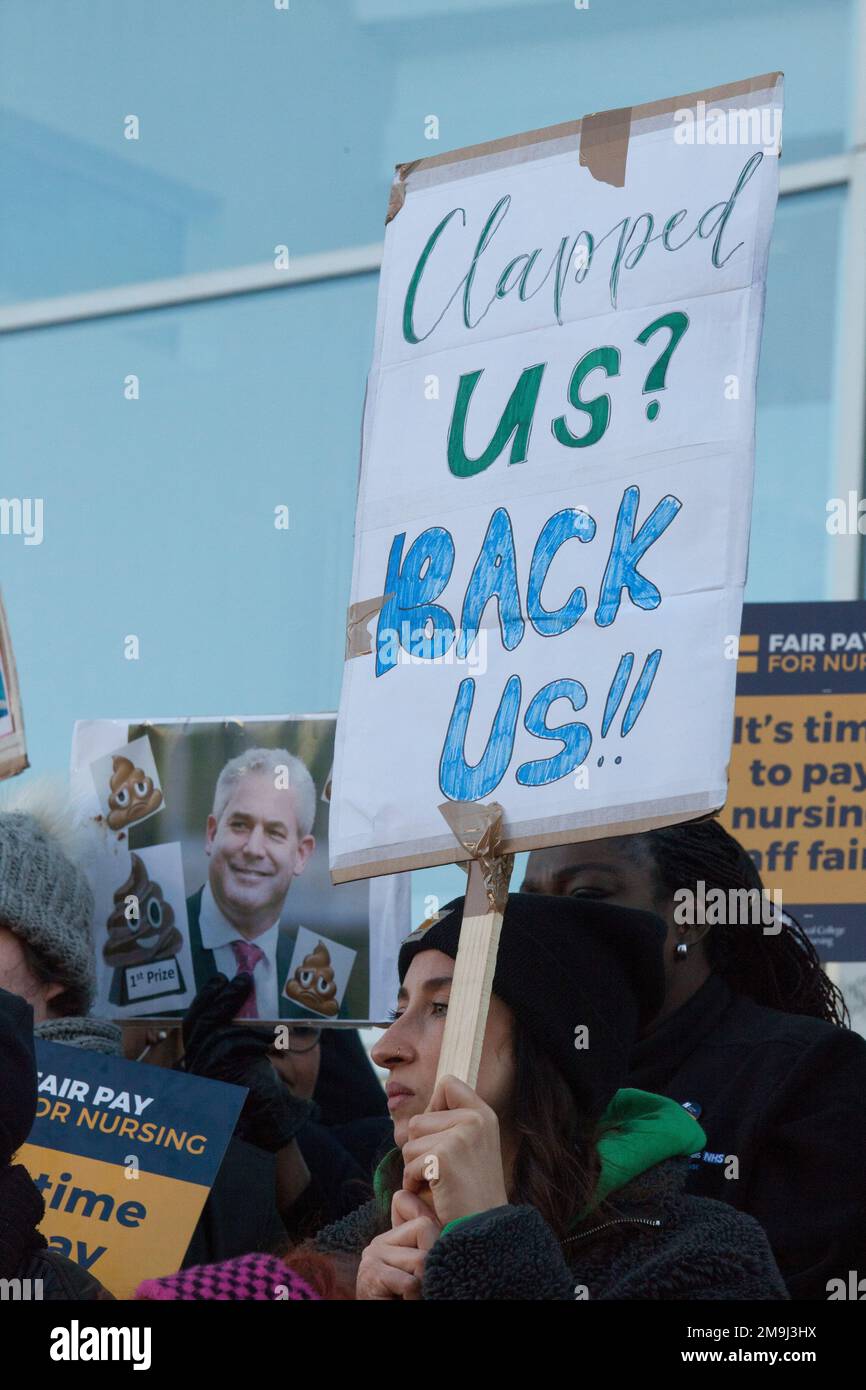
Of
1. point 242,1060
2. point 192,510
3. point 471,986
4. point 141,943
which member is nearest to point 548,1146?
point 471,986

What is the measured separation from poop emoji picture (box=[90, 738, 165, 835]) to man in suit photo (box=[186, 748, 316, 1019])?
0.11 metres

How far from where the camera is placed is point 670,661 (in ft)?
6.14

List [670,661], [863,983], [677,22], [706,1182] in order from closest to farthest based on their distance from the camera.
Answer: [670,661]
[706,1182]
[863,983]
[677,22]

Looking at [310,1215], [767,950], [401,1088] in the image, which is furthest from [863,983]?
[401,1088]

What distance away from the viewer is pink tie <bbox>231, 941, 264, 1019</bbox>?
9.52ft

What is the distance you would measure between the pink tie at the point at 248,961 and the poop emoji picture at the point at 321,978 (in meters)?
0.06

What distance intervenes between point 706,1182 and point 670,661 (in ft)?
2.68

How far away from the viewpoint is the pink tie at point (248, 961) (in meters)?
2.90

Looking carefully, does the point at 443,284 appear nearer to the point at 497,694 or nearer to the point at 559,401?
the point at 559,401

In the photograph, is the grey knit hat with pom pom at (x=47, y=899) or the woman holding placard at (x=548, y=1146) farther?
the grey knit hat with pom pom at (x=47, y=899)

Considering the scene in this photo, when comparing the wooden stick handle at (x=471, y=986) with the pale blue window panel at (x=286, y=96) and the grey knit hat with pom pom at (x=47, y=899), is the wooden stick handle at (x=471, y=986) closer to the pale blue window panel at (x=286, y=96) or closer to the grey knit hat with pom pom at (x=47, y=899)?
the grey knit hat with pom pom at (x=47, y=899)

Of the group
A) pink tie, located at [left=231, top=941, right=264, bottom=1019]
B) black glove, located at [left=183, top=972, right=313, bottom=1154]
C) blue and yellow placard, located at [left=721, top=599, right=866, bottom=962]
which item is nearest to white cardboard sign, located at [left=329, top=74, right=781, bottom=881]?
black glove, located at [left=183, top=972, right=313, bottom=1154]

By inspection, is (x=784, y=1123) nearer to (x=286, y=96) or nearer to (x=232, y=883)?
(x=232, y=883)

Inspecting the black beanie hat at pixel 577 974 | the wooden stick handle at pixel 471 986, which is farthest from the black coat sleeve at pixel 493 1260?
the black beanie hat at pixel 577 974
